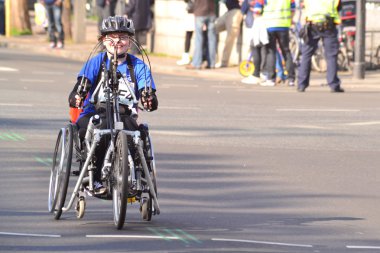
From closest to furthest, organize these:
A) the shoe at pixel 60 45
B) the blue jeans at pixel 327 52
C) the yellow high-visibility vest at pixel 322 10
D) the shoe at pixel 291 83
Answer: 1. the yellow high-visibility vest at pixel 322 10
2. the blue jeans at pixel 327 52
3. the shoe at pixel 291 83
4. the shoe at pixel 60 45

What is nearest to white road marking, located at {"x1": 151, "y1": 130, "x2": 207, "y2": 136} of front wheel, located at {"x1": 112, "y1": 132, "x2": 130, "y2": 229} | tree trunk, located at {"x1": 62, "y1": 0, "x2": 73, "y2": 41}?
front wheel, located at {"x1": 112, "y1": 132, "x2": 130, "y2": 229}

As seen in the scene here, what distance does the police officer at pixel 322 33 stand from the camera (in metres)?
21.3

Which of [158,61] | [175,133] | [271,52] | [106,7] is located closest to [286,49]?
[271,52]

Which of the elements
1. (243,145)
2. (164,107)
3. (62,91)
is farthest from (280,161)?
(62,91)

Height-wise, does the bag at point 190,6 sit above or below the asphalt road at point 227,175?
above

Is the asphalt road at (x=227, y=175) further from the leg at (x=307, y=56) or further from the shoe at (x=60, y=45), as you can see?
the shoe at (x=60, y=45)

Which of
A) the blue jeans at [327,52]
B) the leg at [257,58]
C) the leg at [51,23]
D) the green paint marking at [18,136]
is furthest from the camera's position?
the leg at [51,23]

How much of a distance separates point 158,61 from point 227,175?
1694cm

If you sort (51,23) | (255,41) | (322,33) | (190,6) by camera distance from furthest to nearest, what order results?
(51,23)
(190,6)
(255,41)
(322,33)

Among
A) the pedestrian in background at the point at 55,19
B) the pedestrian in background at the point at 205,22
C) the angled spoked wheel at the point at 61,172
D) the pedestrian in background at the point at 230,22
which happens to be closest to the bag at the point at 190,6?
the pedestrian in background at the point at 205,22

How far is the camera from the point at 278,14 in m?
22.8

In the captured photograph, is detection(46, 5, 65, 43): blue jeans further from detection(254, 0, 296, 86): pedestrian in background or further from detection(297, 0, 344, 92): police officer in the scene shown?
detection(297, 0, 344, 92): police officer

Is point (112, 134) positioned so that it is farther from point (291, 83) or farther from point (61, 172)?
point (291, 83)

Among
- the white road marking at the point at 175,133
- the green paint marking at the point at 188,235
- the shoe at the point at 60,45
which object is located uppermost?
the green paint marking at the point at 188,235
